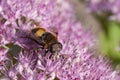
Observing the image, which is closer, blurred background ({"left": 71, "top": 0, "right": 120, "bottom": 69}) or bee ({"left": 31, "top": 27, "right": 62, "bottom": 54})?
bee ({"left": 31, "top": 27, "right": 62, "bottom": 54})

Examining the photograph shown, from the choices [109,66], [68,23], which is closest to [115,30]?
[68,23]

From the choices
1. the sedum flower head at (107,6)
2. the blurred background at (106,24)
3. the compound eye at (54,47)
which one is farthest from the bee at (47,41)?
the sedum flower head at (107,6)

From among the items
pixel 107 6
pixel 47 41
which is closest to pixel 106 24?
pixel 107 6

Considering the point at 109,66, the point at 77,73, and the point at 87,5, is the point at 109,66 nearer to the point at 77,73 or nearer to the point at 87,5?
the point at 77,73

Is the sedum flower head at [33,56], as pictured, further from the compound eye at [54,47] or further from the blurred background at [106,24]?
the blurred background at [106,24]

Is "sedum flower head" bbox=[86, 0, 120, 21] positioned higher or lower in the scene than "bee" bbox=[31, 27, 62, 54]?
higher

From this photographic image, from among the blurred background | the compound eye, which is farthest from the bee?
the blurred background

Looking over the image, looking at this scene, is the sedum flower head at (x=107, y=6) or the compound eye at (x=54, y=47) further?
the sedum flower head at (x=107, y=6)

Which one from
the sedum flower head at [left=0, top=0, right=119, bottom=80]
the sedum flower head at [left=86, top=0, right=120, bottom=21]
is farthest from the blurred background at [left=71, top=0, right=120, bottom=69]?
the sedum flower head at [left=0, top=0, right=119, bottom=80]

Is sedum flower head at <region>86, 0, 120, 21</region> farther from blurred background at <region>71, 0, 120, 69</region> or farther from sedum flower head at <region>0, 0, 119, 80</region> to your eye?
sedum flower head at <region>0, 0, 119, 80</region>
